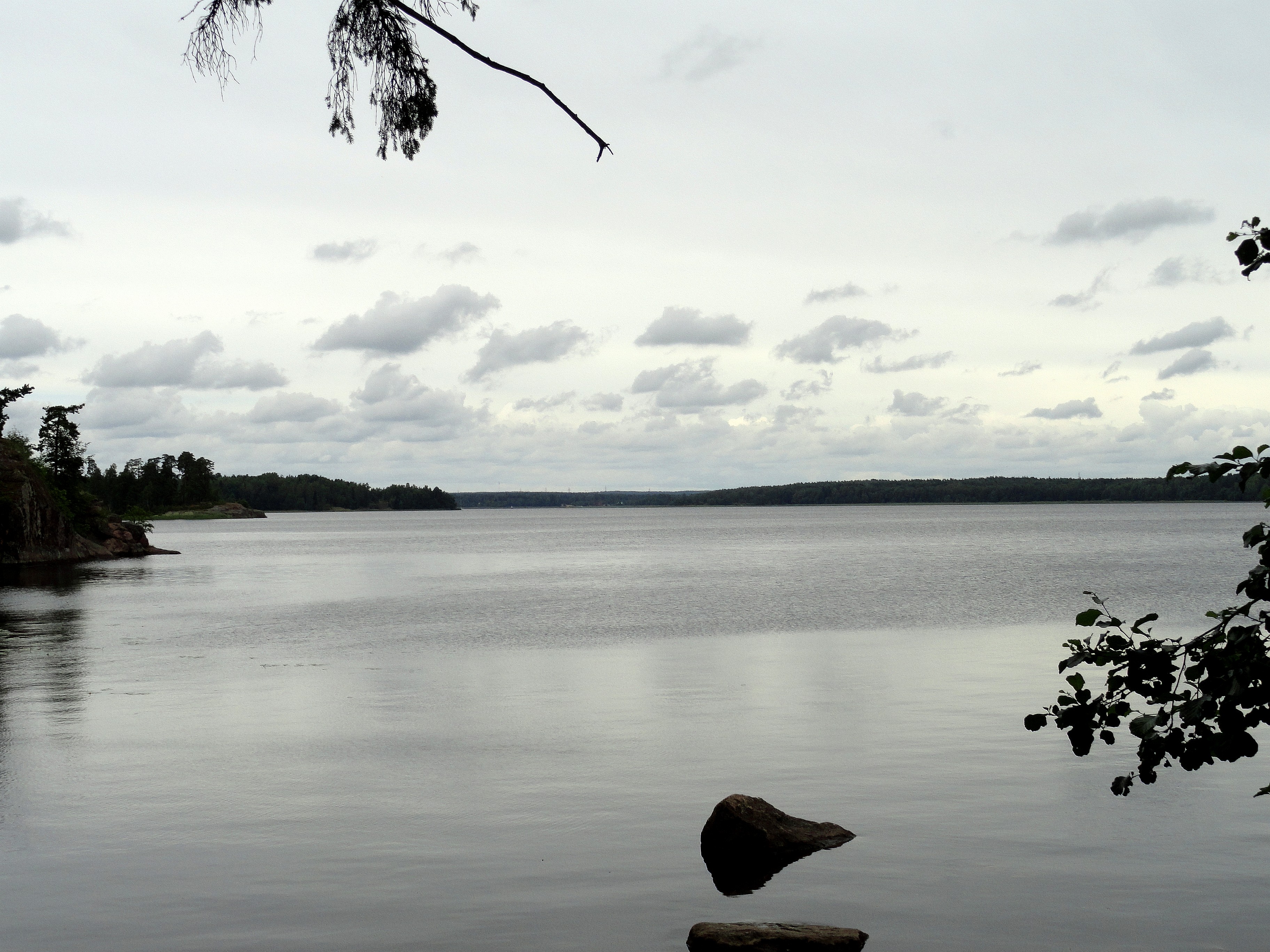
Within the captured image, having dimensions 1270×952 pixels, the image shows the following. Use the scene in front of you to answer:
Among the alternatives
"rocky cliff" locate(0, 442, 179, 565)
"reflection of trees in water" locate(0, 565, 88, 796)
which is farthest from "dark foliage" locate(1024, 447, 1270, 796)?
"rocky cliff" locate(0, 442, 179, 565)

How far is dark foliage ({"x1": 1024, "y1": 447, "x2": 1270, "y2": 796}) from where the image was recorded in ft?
15.5

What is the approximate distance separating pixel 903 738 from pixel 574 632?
1708 centimetres

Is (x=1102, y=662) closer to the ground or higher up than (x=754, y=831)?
higher up

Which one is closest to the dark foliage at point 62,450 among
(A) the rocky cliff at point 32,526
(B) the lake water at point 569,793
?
(A) the rocky cliff at point 32,526

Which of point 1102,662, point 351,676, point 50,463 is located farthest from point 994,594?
point 50,463

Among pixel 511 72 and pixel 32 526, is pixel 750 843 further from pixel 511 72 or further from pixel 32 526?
pixel 32 526

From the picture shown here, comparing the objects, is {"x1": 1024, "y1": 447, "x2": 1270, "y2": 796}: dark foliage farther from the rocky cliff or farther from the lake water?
the rocky cliff

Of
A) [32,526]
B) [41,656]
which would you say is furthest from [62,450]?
[41,656]

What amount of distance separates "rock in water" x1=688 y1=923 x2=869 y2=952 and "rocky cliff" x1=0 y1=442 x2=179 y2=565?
6308cm

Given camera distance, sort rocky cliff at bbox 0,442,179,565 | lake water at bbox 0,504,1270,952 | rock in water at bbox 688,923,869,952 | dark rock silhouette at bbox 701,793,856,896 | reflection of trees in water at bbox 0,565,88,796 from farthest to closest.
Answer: rocky cliff at bbox 0,442,179,565
reflection of trees in water at bbox 0,565,88,796
dark rock silhouette at bbox 701,793,856,896
lake water at bbox 0,504,1270,952
rock in water at bbox 688,923,869,952

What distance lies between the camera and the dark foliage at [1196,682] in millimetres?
4719

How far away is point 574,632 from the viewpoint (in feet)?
104

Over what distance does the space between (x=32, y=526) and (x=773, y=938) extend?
6824cm

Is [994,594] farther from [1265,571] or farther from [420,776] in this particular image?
[1265,571]
